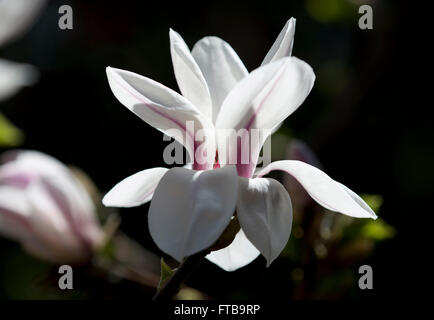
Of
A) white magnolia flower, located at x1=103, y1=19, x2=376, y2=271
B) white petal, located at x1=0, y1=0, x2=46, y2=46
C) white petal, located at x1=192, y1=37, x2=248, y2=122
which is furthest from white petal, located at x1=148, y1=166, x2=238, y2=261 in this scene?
white petal, located at x1=0, y1=0, x2=46, y2=46

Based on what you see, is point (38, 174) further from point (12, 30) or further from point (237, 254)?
point (237, 254)

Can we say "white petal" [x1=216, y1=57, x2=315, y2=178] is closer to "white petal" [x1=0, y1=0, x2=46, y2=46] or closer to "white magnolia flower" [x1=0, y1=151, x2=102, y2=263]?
"white magnolia flower" [x1=0, y1=151, x2=102, y2=263]

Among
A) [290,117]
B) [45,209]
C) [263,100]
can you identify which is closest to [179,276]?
[263,100]

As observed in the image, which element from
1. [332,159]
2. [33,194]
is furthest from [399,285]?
[33,194]

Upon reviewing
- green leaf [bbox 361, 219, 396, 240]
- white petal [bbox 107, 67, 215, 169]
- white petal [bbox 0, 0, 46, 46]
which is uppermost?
white petal [bbox 0, 0, 46, 46]

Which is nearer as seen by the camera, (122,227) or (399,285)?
Result: (399,285)

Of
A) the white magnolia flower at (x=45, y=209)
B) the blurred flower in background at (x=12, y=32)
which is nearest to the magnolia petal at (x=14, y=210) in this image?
the white magnolia flower at (x=45, y=209)

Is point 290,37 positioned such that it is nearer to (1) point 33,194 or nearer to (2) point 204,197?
(2) point 204,197
